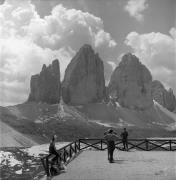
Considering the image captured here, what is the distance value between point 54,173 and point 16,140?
40906 mm

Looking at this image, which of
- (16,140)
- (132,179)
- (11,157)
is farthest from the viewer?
(16,140)

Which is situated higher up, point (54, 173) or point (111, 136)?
point (111, 136)

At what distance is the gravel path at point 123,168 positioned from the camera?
590 inches

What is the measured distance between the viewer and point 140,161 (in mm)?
19766

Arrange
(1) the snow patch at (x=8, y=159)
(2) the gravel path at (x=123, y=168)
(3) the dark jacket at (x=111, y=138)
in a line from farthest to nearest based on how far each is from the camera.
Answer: (1) the snow patch at (x=8, y=159)
(3) the dark jacket at (x=111, y=138)
(2) the gravel path at (x=123, y=168)

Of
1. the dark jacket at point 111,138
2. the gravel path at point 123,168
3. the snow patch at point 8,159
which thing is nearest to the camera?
the gravel path at point 123,168

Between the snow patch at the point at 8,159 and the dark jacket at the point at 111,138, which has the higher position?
the dark jacket at the point at 111,138

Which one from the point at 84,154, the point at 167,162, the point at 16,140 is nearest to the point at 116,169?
the point at 167,162

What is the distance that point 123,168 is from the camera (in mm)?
17156

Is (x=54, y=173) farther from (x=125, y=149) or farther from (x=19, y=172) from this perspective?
(x=125, y=149)

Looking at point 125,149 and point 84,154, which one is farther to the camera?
point 125,149

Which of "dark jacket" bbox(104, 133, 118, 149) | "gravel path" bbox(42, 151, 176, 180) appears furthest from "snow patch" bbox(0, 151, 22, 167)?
"dark jacket" bbox(104, 133, 118, 149)

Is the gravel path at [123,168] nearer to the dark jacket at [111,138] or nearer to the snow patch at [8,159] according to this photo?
the dark jacket at [111,138]

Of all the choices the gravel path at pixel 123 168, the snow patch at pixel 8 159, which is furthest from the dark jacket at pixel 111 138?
the snow patch at pixel 8 159
